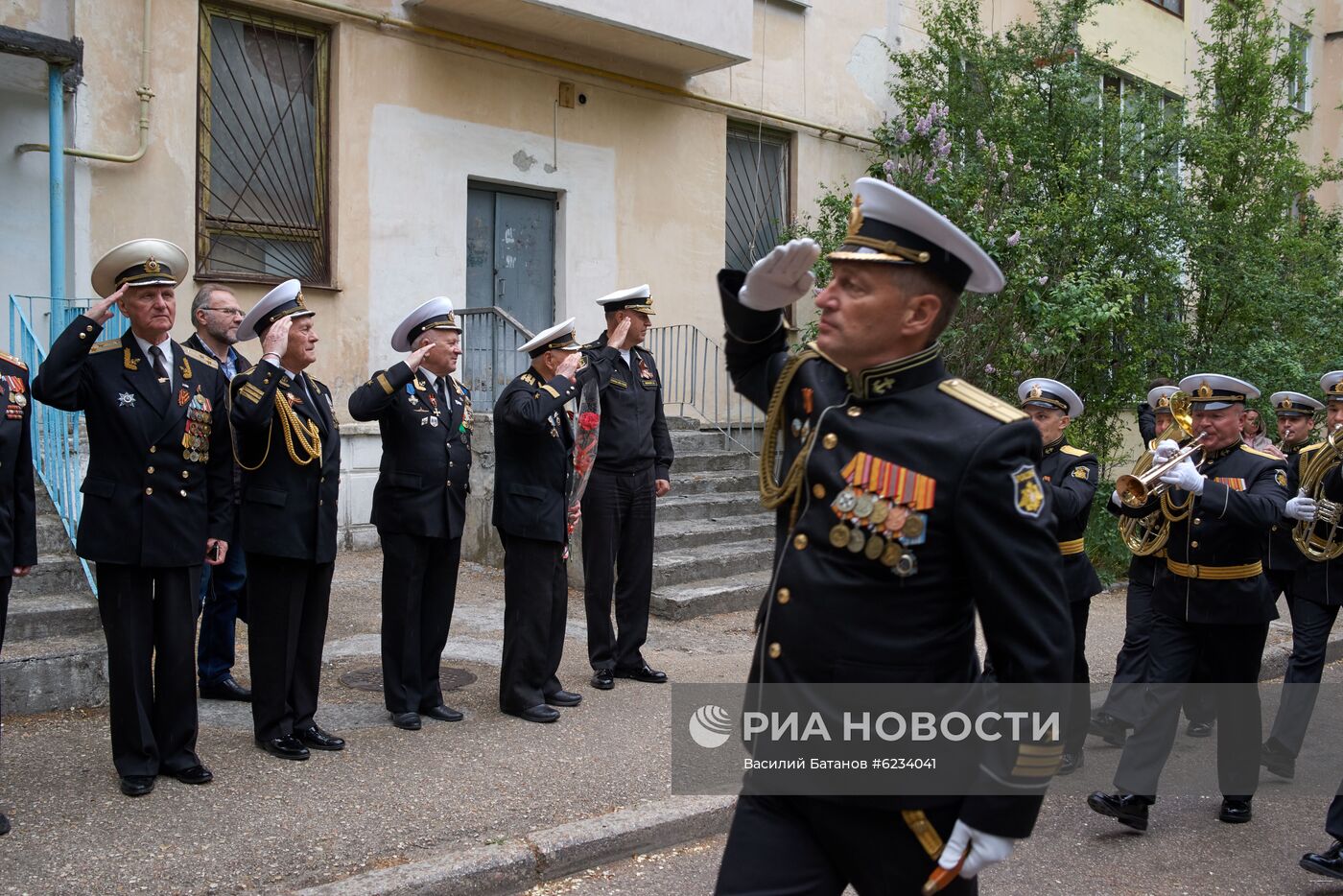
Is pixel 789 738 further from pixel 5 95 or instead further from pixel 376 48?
pixel 376 48

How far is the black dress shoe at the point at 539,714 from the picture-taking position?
6270 millimetres

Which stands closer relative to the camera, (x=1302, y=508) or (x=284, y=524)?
(x=284, y=524)

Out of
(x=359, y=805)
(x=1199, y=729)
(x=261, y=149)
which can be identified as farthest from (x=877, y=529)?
(x=261, y=149)

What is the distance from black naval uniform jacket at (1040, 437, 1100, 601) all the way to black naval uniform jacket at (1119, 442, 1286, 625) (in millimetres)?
249

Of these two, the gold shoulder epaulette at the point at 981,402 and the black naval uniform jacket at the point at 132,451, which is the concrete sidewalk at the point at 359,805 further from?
the gold shoulder epaulette at the point at 981,402

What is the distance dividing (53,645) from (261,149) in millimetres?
6241

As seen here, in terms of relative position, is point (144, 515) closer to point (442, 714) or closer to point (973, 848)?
point (442, 714)

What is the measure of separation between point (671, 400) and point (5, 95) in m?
7.20

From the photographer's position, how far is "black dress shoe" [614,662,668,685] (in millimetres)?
7289

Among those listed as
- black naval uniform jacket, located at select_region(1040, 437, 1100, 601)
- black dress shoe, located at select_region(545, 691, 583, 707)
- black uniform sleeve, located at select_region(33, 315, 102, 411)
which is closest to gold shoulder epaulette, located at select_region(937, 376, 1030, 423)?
black naval uniform jacket, located at select_region(1040, 437, 1100, 601)

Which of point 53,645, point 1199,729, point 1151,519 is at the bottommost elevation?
point 1199,729

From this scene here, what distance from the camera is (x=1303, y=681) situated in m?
6.16

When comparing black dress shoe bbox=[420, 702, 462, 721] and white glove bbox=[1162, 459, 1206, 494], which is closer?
white glove bbox=[1162, 459, 1206, 494]

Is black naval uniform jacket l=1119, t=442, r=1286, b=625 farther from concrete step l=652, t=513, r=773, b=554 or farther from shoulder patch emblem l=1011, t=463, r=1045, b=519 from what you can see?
concrete step l=652, t=513, r=773, b=554
